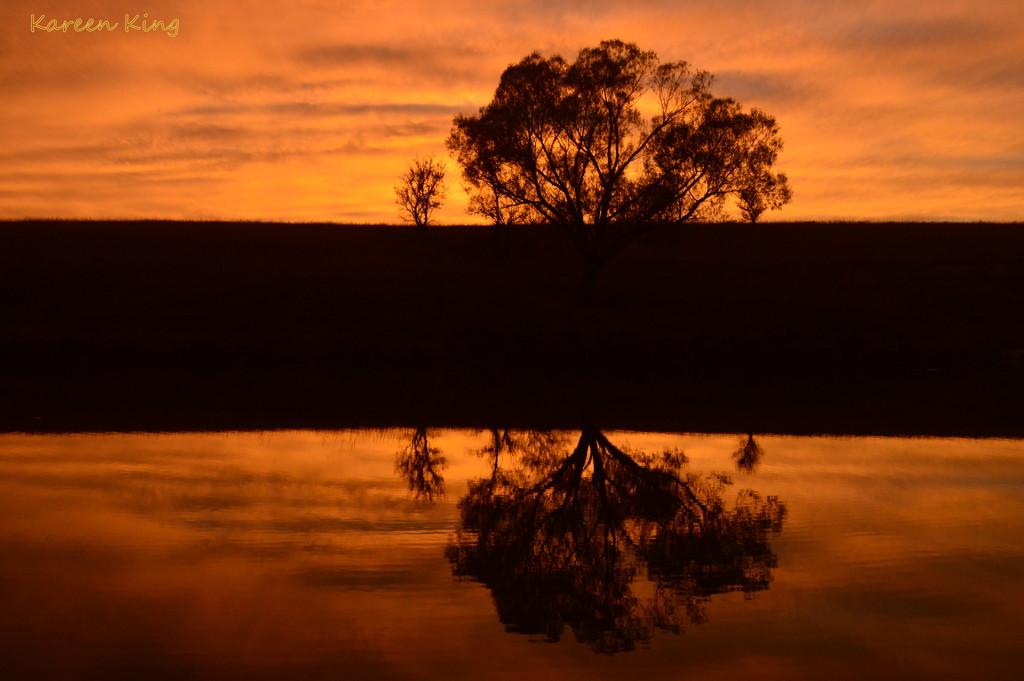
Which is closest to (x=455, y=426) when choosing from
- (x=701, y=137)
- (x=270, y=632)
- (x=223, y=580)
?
(x=223, y=580)

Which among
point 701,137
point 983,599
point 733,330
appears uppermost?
point 701,137

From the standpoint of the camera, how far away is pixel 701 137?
4459 cm

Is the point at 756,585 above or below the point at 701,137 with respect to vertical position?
below

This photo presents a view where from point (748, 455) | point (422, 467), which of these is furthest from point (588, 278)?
point (422, 467)

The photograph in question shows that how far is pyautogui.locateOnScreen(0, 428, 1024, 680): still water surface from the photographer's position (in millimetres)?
8438

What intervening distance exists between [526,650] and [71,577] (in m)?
5.46

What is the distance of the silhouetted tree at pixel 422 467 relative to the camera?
15.7 meters

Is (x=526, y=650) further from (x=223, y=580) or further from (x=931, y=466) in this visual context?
(x=931, y=466)

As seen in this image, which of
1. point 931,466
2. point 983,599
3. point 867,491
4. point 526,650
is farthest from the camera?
point 931,466

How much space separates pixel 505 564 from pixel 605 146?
120 ft

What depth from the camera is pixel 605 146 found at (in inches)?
1793

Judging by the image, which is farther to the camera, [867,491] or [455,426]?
[455,426]

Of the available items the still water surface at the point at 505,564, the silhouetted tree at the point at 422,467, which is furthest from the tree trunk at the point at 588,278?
the still water surface at the point at 505,564

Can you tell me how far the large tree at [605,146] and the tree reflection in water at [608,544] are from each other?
28800mm
